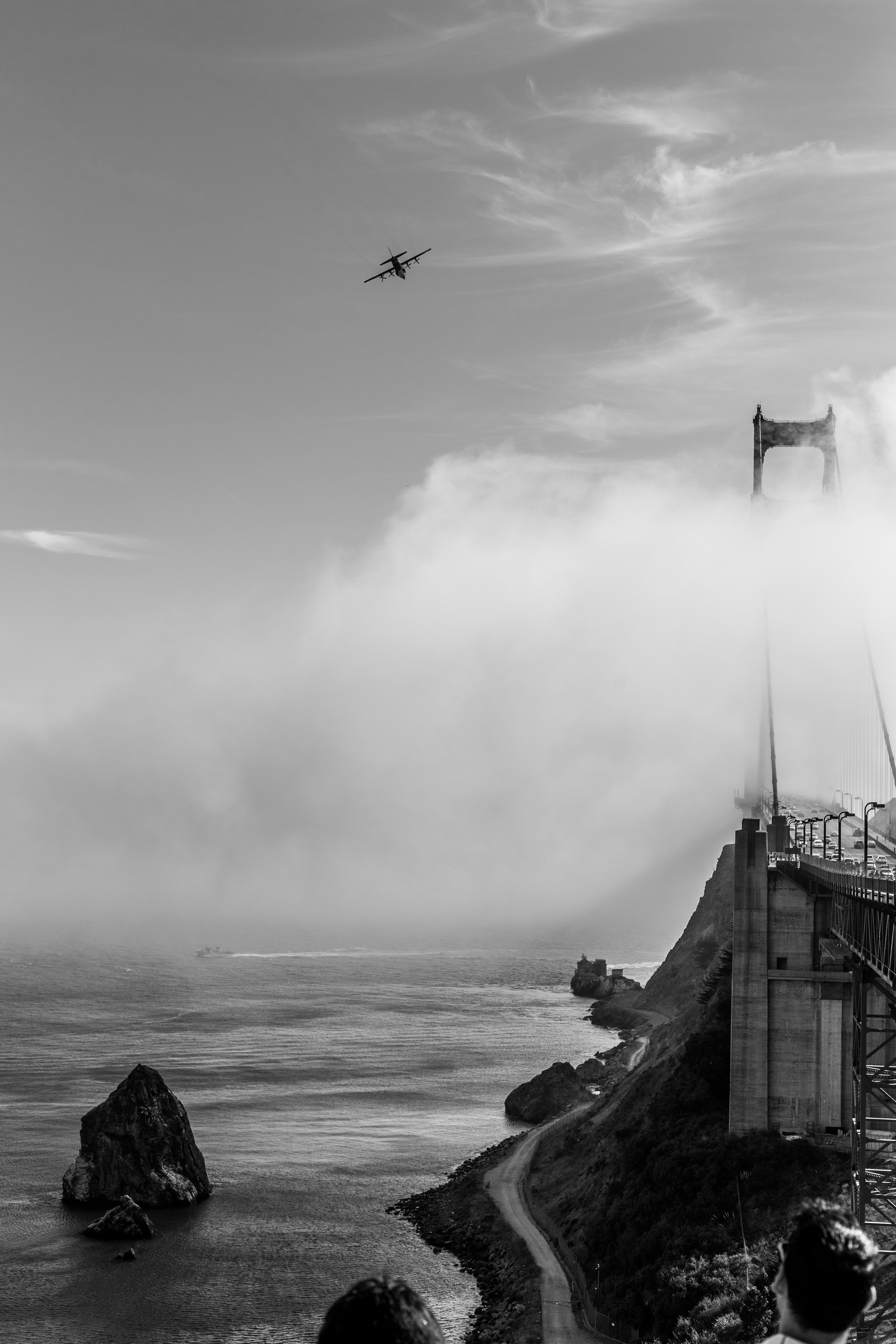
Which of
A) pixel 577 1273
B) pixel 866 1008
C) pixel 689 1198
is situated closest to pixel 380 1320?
pixel 866 1008

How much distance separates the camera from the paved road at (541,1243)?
161 ft

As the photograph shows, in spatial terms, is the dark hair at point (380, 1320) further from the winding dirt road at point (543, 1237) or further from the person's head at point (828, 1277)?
the winding dirt road at point (543, 1237)

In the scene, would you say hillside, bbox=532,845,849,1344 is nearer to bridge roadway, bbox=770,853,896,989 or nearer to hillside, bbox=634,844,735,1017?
bridge roadway, bbox=770,853,896,989

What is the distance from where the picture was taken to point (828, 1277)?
564 centimetres

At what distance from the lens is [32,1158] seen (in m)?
79.2

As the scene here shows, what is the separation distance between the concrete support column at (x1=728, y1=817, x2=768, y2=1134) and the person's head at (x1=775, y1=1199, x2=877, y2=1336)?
5188 cm

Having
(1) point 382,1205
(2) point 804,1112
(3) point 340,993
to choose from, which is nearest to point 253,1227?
(1) point 382,1205

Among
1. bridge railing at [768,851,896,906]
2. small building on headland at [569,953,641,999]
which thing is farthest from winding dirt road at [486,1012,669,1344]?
small building on headland at [569,953,641,999]

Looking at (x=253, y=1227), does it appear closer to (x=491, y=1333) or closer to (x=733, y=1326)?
(x=491, y=1333)

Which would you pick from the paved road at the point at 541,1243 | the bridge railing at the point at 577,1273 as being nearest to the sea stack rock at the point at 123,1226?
the paved road at the point at 541,1243

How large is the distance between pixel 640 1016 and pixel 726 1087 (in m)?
84.2

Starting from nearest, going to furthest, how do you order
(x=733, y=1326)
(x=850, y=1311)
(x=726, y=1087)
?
1. (x=850, y=1311)
2. (x=733, y=1326)
3. (x=726, y=1087)

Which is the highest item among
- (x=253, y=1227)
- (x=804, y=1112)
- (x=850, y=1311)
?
(x=850, y=1311)

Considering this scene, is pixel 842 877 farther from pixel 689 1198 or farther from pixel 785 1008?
pixel 689 1198
